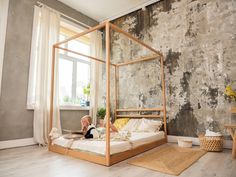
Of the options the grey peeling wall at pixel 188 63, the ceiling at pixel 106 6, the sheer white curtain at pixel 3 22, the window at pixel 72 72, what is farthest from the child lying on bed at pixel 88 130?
the ceiling at pixel 106 6

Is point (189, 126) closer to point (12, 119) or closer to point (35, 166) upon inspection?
point (35, 166)

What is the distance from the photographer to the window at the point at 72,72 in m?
3.83

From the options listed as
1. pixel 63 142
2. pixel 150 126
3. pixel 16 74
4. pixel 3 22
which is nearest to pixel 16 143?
pixel 63 142

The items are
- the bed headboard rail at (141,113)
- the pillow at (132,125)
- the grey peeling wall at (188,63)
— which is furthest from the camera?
the bed headboard rail at (141,113)

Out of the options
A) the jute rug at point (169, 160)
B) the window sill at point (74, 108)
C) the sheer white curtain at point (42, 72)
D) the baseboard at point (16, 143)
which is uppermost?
the sheer white curtain at point (42, 72)

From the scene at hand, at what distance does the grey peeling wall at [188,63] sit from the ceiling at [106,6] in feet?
0.68

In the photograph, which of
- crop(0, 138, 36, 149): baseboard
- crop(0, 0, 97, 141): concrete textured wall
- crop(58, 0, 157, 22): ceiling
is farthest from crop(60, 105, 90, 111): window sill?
crop(58, 0, 157, 22): ceiling

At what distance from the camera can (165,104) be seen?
3414mm

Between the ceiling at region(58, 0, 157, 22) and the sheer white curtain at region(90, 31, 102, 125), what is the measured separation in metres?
0.53

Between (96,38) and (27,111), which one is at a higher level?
(96,38)

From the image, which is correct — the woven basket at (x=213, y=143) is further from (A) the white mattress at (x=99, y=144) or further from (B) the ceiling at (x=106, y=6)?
(B) the ceiling at (x=106, y=6)

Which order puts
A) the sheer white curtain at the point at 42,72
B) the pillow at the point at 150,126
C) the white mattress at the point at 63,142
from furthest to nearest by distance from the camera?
the pillow at the point at 150,126, the sheer white curtain at the point at 42,72, the white mattress at the point at 63,142

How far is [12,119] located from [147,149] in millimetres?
2274

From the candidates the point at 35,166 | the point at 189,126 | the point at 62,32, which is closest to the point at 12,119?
the point at 35,166
